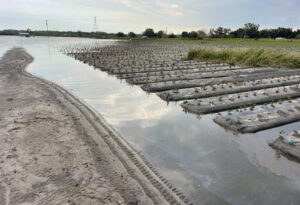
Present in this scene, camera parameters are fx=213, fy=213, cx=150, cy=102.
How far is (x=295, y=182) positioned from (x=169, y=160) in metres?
1.98

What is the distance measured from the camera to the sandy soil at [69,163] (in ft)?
9.11

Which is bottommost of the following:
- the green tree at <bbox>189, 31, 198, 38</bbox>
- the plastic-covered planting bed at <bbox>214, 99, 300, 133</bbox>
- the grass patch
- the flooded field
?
the flooded field

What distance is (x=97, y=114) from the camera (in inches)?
225

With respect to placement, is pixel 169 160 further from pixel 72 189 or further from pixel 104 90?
pixel 104 90

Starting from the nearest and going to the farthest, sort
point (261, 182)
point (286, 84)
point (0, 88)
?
point (261, 182), point (0, 88), point (286, 84)

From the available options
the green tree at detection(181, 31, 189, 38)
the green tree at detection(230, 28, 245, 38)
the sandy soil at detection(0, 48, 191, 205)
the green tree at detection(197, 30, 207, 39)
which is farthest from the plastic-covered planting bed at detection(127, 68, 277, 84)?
the green tree at detection(230, 28, 245, 38)

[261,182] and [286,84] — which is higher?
[286,84]

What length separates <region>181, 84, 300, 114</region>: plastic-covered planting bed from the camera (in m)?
6.28

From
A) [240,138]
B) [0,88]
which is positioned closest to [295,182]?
[240,138]

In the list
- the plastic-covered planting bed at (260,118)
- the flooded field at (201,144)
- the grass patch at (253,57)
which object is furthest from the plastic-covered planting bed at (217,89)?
the grass patch at (253,57)

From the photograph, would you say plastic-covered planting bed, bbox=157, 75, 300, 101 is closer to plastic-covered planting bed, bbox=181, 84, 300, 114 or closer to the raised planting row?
plastic-covered planting bed, bbox=181, 84, 300, 114

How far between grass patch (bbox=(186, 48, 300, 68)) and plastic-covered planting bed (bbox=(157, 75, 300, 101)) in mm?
4653

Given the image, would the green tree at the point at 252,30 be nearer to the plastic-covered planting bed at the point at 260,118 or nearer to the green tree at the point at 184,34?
the green tree at the point at 184,34

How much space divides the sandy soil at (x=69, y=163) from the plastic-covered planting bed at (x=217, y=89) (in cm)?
299
